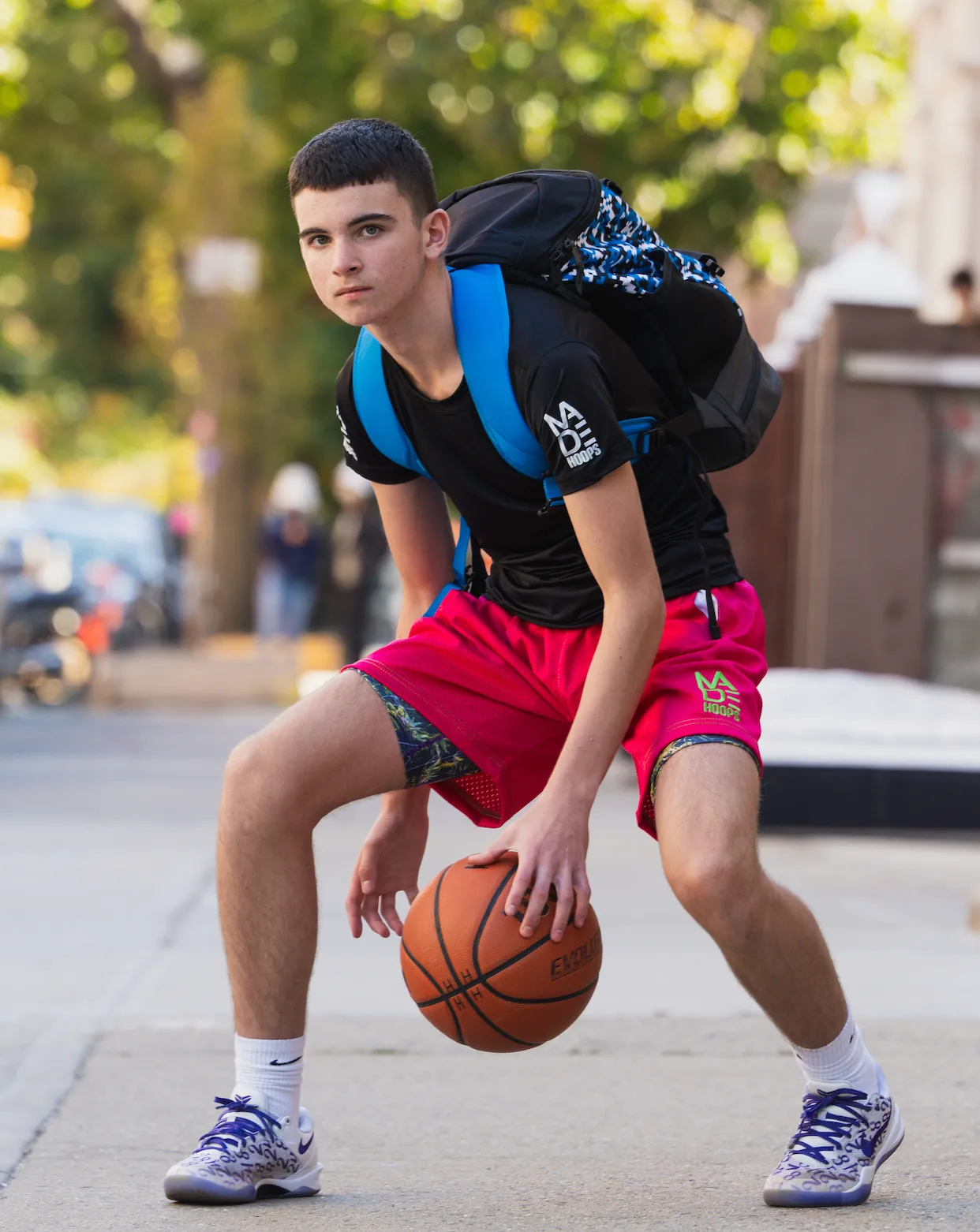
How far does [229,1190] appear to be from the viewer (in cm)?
376

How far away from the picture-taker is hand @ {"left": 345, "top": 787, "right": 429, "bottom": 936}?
4.00 m

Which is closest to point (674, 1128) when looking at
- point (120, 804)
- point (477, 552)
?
point (477, 552)

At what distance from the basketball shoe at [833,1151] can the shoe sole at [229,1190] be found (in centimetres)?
84

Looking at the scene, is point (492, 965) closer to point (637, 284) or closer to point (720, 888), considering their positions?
point (720, 888)

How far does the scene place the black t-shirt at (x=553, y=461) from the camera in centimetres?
357

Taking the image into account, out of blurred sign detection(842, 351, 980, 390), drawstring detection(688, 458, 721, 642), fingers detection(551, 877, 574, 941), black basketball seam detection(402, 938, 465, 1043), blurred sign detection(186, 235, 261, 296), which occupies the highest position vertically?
blurred sign detection(186, 235, 261, 296)

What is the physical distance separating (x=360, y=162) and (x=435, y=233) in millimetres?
203

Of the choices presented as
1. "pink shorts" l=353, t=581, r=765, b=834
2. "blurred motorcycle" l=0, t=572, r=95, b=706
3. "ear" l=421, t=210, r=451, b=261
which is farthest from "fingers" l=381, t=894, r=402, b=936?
"blurred motorcycle" l=0, t=572, r=95, b=706

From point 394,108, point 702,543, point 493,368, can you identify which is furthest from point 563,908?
point 394,108

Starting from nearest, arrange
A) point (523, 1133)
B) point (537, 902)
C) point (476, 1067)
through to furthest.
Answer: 1. point (537, 902)
2. point (523, 1133)
3. point (476, 1067)

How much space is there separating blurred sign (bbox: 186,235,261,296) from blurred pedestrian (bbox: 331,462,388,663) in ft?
8.65

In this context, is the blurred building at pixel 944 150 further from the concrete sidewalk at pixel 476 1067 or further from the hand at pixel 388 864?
the hand at pixel 388 864

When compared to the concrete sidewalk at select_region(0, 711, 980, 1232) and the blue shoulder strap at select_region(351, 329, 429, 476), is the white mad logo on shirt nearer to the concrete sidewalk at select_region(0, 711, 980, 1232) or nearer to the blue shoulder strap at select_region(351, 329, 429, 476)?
the blue shoulder strap at select_region(351, 329, 429, 476)

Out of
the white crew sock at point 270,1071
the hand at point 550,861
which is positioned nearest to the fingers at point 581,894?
the hand at point 550,861
